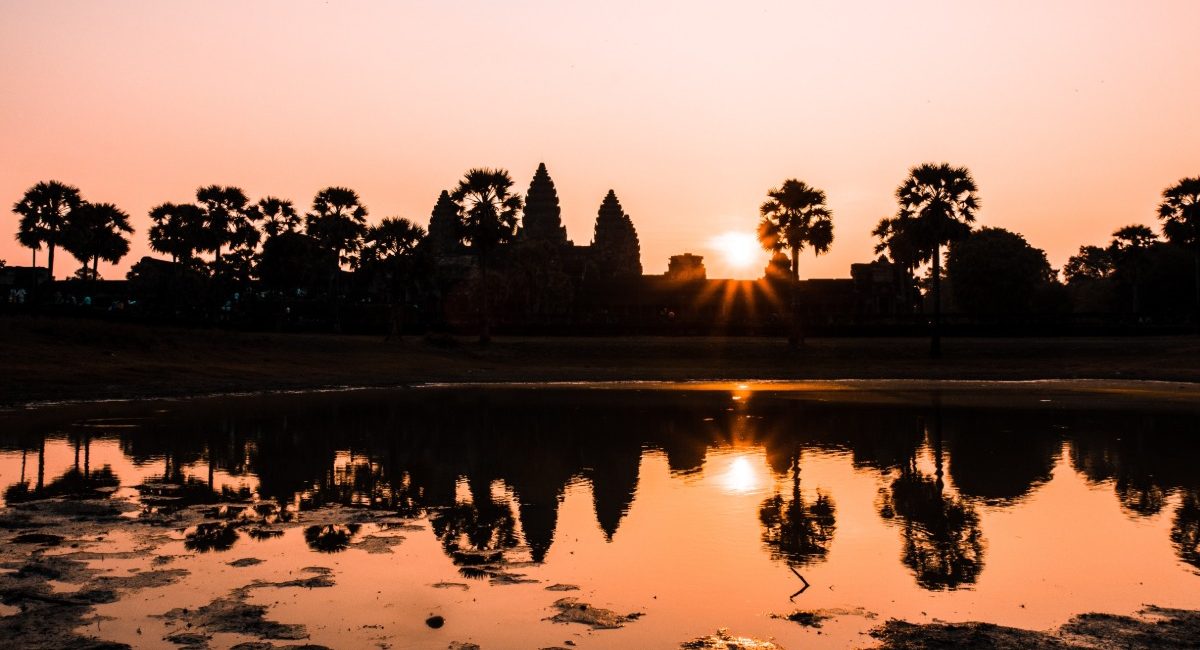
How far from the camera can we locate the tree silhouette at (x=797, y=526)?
1481 centimetres

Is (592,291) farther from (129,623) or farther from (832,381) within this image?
(129,623)

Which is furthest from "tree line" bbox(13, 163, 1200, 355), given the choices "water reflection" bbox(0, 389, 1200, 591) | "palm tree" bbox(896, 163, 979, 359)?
"water reflection" bbox(0, 389, 1200, 591)

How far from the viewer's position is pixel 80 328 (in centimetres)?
5575

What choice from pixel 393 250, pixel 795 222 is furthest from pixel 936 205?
pixel 393 250

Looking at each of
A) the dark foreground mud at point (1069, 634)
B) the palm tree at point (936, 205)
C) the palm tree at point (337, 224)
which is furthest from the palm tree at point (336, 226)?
the dark foreground mud at point (1069, 634)

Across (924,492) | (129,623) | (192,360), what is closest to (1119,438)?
(924,492)

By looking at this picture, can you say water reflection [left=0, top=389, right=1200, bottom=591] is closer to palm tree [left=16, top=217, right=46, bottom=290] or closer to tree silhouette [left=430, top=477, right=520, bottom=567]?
tree silhouette [left=430, top=477, right=520, bottom=567]

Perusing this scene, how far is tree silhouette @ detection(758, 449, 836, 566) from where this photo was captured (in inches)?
583

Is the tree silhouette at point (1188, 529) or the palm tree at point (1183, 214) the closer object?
the tree silhouette at point (1188, 529)

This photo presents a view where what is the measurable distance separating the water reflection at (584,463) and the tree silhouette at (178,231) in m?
51.7

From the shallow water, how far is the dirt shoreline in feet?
39.3

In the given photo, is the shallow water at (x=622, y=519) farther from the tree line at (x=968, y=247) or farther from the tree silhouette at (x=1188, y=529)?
the tree line at (x=968, y=247)

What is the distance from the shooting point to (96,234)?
3209 inches

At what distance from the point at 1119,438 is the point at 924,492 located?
1145cm
